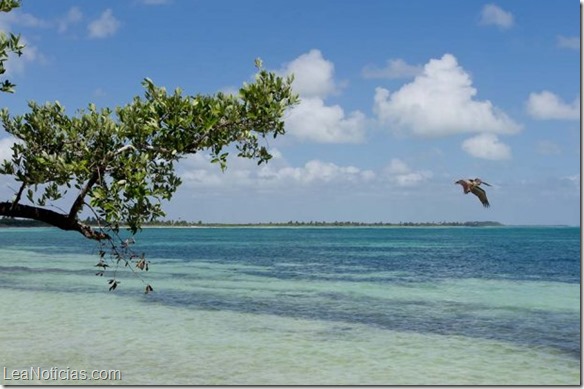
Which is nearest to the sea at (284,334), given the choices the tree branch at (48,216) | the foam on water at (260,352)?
the foam on water at (260,352)

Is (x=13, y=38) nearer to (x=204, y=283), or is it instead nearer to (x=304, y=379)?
(x=304, y=379)

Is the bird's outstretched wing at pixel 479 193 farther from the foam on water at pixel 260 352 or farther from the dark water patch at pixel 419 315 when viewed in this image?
the dark water patch at pixel 419 315

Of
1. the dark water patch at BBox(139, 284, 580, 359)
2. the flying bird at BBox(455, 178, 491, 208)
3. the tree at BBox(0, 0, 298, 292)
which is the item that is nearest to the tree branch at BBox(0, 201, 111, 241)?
the tree at BBox(0, 0, 298, 292)

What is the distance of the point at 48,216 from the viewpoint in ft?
31.4

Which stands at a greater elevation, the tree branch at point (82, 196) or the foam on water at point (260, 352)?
the tree branch at point (82, 196)

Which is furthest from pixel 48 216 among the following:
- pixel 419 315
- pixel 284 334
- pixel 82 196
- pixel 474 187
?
pixel 419 315

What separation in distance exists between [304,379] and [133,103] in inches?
340

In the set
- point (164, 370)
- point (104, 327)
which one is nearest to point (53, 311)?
point (104, 327)

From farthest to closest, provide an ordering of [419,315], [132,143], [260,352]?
[419,315] < [260,352] < [132,143]

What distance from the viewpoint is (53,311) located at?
2500 cm

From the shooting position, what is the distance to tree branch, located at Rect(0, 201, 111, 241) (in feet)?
30.7

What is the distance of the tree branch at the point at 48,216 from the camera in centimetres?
937

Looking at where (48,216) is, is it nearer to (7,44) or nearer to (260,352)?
(7,44)

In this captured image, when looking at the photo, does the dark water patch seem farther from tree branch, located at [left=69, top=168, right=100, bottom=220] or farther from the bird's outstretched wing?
tree branch, located at [left=69, top=168, right=100, bottom=220]
